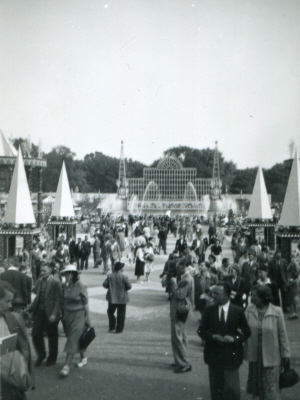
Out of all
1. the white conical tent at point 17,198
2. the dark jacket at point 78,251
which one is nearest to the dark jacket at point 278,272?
the dark jacket at point 78,251

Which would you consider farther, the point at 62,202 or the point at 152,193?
the point at 152,193

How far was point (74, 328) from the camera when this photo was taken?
22.7 ft

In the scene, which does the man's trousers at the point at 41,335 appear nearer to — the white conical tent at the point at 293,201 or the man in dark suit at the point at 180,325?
the man in dark suit at the point at 180,325

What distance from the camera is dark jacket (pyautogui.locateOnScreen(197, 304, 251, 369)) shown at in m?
5.07

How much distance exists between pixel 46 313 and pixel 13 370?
10.8 ft

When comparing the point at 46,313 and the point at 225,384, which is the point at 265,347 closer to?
the point at 225,384

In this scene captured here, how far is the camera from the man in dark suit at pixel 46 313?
7.20 metres

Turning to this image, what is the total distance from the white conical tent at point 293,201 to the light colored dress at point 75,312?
31.3 feet

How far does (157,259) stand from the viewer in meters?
21.4

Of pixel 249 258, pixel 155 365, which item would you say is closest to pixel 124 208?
pixel 249 258

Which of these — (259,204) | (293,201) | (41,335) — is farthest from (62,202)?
(41,335)

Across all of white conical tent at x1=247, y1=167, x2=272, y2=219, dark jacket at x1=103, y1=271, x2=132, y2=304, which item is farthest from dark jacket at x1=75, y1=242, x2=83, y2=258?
dark jacket at x1=103, y1=271, x2=132, y2=304

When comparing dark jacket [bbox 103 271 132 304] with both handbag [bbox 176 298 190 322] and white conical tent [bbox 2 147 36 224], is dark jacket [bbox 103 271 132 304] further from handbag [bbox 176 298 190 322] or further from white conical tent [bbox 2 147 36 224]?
white conical tent [bbox 2 147 36 224]

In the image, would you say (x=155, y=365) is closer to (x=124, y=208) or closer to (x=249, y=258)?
(x=249, y=258)
